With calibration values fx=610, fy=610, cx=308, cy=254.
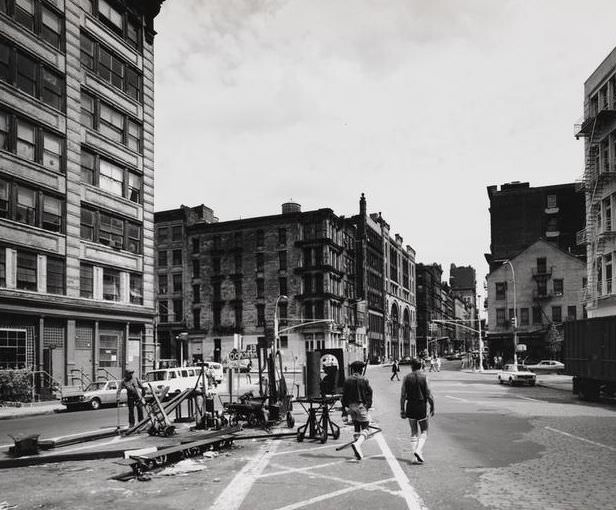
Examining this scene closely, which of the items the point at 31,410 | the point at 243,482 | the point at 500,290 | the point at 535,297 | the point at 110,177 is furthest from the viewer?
the point at 500,290

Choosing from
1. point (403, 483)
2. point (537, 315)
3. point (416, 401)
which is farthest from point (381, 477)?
point (537, 315)

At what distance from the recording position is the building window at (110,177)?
33.5m

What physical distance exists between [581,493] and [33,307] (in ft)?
85.3

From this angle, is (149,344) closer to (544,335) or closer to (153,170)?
(153,170)

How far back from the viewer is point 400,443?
13547mm

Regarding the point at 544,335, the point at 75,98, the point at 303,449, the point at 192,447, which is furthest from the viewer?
the point at 544,335

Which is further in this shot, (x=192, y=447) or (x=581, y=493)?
(x=192, y=447)

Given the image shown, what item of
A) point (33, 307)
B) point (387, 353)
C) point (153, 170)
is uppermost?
point (153, 170)

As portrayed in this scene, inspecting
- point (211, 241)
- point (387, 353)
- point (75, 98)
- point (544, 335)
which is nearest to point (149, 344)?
point (75, 98)

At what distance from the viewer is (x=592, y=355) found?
83.8 feet

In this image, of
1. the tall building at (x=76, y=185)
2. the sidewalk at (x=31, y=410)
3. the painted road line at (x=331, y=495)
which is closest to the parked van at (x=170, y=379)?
the tall building at (x=76, y=185)

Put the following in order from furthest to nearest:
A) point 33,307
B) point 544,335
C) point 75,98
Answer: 1. point 544,335
2. point 75,98
3. point 33,307

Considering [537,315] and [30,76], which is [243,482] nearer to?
[30,76]

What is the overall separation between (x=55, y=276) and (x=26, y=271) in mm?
1877
